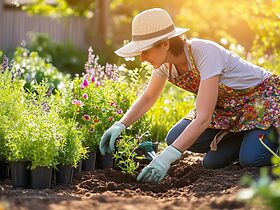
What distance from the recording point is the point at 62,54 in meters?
15.0

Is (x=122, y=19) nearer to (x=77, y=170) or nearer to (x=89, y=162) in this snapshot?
(x=89, y=162)

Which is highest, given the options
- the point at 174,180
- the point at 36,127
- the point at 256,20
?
the point at 256,20

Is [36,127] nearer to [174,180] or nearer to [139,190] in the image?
[139,190]

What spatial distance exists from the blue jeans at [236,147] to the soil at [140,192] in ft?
0.28

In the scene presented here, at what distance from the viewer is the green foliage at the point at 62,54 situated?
14414mm

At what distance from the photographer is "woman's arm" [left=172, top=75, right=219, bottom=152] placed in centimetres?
416

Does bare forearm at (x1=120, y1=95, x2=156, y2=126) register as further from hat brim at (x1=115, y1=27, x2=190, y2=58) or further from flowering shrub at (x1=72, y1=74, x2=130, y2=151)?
hat brim at (x1=115, y1=27, x2=190, y2=58)

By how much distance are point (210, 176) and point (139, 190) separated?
1.91 ft

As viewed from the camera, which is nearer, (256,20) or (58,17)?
(256,20)

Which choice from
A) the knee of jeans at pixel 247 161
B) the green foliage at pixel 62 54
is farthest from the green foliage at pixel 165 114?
the green foliage at pixel 62 54

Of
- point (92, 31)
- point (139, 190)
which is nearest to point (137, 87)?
point (139, 190)

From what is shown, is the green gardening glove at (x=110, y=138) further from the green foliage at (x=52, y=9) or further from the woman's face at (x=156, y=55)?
the green foliage at (x=52, y=9)

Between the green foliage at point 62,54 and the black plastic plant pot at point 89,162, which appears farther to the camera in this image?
the green foliage at point 62,54

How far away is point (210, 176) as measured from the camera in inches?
178
